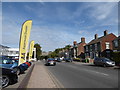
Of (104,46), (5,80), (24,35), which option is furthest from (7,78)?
(104,46)

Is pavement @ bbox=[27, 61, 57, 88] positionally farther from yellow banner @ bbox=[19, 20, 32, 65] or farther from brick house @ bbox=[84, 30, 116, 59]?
brick house @ bbox=[84, 30, 116, 59]

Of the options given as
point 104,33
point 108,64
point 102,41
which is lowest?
point 108,64

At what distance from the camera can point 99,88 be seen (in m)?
6.57

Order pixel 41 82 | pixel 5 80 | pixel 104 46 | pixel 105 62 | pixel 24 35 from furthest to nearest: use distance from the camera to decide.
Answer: pixel 104 46 → pixel 105 62 → pixel 24 35 → pixel 41 82 → pixel 5 80

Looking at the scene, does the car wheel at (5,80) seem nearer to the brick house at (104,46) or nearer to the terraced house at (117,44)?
the terraced house at (117,44)

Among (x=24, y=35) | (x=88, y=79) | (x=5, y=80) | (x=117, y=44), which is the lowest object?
(x=88, y=79)

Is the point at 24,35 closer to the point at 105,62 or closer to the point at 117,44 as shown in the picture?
the point at 105,62

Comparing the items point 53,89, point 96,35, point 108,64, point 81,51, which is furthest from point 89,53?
point 53,89

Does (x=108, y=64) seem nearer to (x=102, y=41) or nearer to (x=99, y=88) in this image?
(x=99, y=88)

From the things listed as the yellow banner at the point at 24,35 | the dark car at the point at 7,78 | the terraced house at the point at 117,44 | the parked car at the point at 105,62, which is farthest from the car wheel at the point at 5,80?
the terraced house at the point at 117,44

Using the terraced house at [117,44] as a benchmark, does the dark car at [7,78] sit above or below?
below

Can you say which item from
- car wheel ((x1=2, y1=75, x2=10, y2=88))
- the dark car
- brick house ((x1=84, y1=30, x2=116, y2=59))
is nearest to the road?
the dark car

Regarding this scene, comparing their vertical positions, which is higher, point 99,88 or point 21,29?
point 21,29

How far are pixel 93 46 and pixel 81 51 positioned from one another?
50.9 ft
